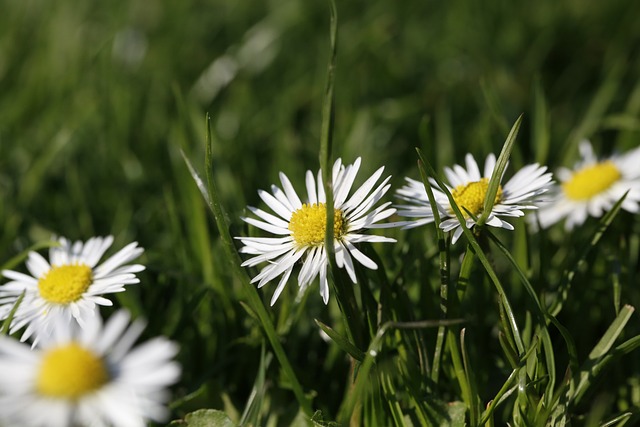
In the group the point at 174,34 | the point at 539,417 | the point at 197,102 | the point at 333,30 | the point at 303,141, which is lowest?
the point at 539,417

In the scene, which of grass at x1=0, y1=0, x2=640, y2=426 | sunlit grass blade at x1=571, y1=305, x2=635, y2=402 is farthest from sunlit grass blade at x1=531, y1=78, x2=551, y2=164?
sunlit grass blade at x1=571, y1=305, x2=635, y2=402

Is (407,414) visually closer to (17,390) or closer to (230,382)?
(230,382)

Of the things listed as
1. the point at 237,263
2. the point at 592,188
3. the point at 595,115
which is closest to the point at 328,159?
the point at 237,263

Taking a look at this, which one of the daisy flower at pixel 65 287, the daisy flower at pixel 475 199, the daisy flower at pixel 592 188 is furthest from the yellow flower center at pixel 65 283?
the daisy flower at pixel 592 188

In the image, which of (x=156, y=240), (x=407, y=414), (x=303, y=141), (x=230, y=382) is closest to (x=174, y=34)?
(x=303, y=141)

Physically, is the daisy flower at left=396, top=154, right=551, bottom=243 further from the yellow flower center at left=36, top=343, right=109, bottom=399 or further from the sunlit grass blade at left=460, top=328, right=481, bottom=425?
the yellow flower center at left=36, top=343, right=109, bottom=399

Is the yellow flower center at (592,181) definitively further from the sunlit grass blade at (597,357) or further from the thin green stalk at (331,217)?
the thin green stalk at (331,217)

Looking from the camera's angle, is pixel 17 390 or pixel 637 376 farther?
pixel 637 376
